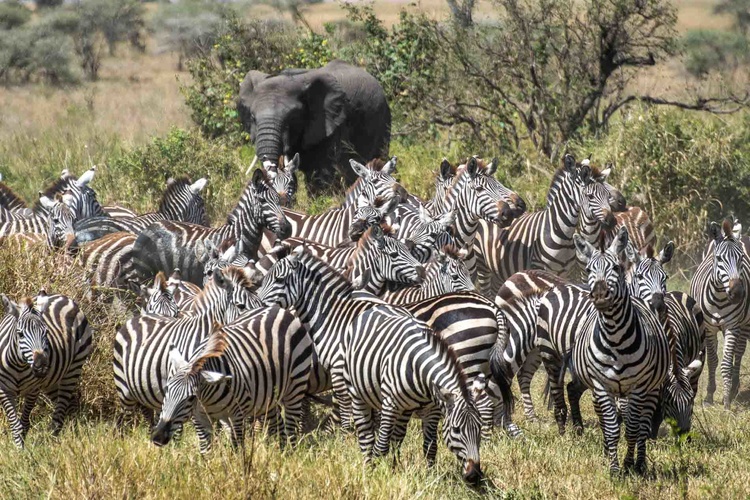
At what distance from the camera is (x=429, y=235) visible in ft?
34.6

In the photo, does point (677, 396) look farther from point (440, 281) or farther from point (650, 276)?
point (440, 281)

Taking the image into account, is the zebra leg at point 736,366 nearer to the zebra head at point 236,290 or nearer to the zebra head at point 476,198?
the zebra head at point 476,198

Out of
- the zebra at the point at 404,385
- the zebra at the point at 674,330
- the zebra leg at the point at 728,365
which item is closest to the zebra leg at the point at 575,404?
the zebra at the point at 674,330

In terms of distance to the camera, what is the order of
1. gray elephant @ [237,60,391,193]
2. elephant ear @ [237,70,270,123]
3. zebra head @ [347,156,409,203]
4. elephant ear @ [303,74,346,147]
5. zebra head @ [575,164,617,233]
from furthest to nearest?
1. elephant ear @ [237,70,270,123]
2. elephant ear @ [303,74,346,147]
3. gray elephant @ [237,60,391,193]
4. zebra head @ [347,156,409,203]
5. zebra head @ [575,164,617,233]

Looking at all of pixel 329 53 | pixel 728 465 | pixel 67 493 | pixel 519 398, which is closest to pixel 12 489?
pixel 67 493

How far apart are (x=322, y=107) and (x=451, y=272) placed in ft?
29.2

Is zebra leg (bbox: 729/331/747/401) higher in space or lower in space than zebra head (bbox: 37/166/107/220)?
lower

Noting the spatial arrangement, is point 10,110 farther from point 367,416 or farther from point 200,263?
point 367,416

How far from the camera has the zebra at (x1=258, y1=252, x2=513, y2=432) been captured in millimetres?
7906

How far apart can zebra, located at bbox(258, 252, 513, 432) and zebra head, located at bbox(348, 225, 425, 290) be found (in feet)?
4.16

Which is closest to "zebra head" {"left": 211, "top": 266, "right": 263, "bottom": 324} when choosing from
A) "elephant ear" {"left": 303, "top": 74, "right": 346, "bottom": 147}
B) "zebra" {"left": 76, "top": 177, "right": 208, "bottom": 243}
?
"zebra" {"left": 76, "top": 177, "right": 208, "bottom": 243}

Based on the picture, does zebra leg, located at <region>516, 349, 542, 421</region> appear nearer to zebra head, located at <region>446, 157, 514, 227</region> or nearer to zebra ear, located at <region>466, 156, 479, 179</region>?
A: zebra head, located at <region>446, 157, 514, 227</region>

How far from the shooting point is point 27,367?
7.89 m

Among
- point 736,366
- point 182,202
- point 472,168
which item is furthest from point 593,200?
point 182,202
